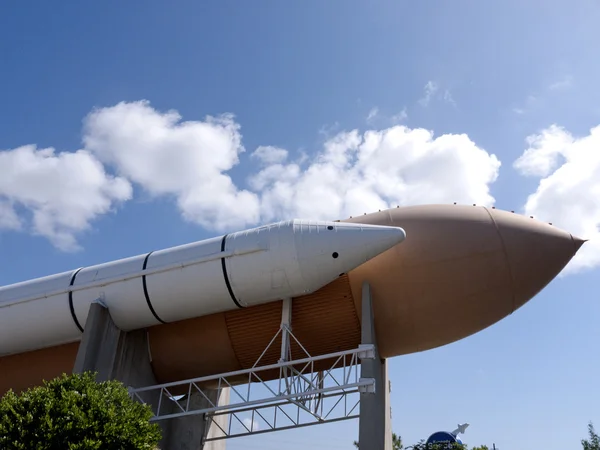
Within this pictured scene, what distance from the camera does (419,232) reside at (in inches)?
432

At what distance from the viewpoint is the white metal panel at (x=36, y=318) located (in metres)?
12.1

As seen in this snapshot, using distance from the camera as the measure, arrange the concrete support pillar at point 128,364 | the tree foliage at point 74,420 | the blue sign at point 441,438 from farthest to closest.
A: the blue sign at point 441,438 < the concrete support pillar at point 128,364 < the tree foliage at point 74,420

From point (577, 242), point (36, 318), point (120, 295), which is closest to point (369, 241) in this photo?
point (577, 242)

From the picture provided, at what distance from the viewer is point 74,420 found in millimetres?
7645

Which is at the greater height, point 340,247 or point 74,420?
point 340,247

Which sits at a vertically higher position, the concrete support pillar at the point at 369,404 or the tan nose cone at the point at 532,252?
the tan nose cone at the point at 532,252

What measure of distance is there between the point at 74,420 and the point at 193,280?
3973mm

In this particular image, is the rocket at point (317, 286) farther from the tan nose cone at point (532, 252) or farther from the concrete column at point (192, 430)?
the concrete column at point (192, 430)

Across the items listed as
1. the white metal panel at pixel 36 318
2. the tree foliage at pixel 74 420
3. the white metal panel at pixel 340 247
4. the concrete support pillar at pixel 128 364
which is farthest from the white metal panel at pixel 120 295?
the white metal panel at pixel 340 247

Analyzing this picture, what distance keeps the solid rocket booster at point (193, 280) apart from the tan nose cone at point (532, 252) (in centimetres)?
225

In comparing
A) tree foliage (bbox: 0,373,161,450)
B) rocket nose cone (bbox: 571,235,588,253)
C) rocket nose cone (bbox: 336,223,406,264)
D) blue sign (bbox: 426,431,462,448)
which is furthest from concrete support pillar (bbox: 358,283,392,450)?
blue sign (bbox: 426,431,462,448)

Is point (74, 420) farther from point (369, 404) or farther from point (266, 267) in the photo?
point (369, 404)

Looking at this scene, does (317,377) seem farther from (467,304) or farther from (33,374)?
(33,374)

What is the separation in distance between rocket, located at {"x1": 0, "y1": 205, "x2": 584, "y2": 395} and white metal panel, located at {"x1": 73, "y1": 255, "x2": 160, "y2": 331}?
0.03 m
